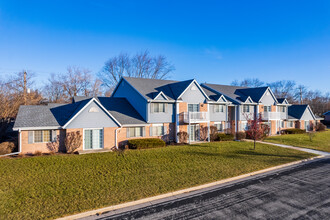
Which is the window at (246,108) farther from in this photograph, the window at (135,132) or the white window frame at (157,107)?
the window at (135,132)

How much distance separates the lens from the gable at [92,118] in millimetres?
17109

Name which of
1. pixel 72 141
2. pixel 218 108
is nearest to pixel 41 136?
pixel 72 141

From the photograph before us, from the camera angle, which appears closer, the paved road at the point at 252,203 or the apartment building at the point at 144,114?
the paved road at the point at 252,203

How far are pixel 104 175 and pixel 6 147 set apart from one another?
31.3 feet

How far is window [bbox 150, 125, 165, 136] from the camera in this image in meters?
21.4

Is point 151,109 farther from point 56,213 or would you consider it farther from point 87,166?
point 56,213

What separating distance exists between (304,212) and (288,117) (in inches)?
1352

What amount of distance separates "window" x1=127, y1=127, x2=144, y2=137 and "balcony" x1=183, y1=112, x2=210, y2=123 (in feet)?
18.5

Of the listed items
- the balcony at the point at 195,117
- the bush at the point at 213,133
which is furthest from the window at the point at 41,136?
the bush at the point at 213,133

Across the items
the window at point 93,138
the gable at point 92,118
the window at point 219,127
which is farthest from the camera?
the window at point 219,127

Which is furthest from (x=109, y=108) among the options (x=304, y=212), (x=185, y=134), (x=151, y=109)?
(x=304, y=212)

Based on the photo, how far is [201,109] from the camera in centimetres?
2459

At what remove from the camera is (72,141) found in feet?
54.1

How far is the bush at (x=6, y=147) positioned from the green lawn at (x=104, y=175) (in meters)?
1.53
